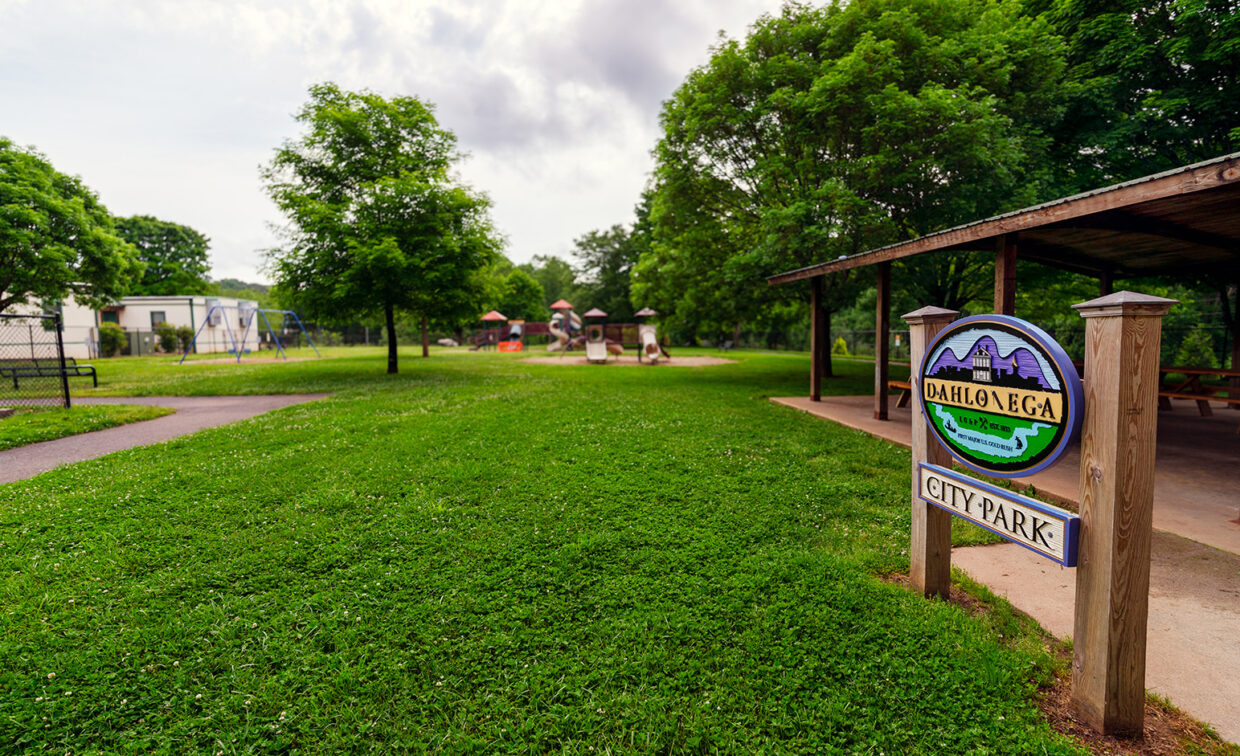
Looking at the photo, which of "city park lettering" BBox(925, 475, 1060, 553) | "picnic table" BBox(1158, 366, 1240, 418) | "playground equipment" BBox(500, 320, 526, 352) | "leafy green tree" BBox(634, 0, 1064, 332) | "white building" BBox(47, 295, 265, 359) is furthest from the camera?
"playground equipment" BBox(500, 320, 526, 352)

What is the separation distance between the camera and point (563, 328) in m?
41.1

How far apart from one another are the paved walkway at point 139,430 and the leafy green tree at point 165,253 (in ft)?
166

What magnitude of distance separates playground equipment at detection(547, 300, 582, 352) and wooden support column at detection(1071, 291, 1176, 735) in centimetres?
3186

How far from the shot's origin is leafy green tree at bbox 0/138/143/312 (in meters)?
13.2

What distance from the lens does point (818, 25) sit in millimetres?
12484

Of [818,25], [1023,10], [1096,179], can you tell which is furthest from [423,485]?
[1023,10]

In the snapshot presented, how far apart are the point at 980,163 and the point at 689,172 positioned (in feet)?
21.9

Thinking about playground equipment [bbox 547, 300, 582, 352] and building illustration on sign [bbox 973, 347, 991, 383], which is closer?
building illustration on sign [bbox 973, 347, 991, 383]

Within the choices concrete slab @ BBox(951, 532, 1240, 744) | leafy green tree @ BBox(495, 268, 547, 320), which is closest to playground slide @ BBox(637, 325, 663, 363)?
concrete slab @ BBox(951, 532, 1240, 744)

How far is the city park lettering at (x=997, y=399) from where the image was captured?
2322 millimetres

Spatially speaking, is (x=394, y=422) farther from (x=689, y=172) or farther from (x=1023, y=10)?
(x=1023, y=10)

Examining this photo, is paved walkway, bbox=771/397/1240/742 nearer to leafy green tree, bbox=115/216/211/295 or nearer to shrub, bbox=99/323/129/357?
shrub, bbox=99/323/129/357

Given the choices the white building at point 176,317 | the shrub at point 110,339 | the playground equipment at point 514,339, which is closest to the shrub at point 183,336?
the white building at point 176,317

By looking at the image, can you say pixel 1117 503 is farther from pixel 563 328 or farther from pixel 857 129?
pixel 563 328
